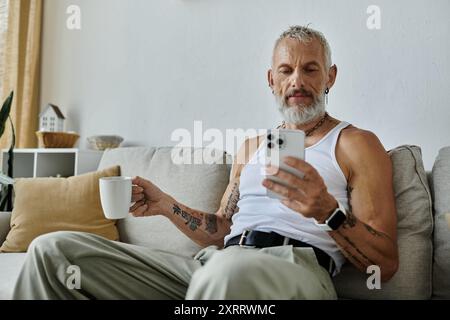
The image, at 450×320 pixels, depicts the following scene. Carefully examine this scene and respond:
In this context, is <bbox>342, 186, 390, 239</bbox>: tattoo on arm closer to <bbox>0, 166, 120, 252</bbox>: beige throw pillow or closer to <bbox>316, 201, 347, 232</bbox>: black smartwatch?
<bbox>316, 201, 347, 232</bbox>: black smartwatch

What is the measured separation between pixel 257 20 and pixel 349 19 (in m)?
0.43

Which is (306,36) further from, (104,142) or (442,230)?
(104,142)

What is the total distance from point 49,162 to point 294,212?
168cm

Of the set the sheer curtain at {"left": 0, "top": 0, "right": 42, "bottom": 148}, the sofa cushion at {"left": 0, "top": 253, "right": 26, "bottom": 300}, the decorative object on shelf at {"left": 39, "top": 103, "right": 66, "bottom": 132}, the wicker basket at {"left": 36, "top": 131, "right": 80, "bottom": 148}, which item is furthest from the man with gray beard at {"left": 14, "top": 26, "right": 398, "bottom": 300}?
the sheer curtain at {"left": 0, "top": 0, "right": 42, "bottom": 148}

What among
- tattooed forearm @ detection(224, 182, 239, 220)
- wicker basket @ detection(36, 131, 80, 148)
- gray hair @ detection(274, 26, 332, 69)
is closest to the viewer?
gray hair @ detection(274, 26, 332, 69)

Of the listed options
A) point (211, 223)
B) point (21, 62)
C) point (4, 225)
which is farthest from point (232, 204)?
point (21, 62)

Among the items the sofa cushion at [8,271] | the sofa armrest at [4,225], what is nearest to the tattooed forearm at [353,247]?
the sofa cushion at [8,271]

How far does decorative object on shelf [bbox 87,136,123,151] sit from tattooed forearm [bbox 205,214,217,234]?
101cm

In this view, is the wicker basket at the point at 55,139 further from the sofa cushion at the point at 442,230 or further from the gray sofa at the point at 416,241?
the sofa cushion at the point at 442,230

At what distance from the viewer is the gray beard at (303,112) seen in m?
1.24

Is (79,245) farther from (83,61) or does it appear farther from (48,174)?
(83,61)

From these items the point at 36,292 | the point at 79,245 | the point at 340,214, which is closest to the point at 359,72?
the point at 340,214

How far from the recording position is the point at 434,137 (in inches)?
58.5

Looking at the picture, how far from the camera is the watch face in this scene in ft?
2.94
